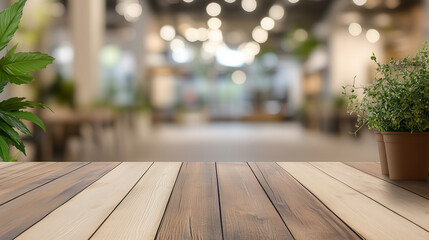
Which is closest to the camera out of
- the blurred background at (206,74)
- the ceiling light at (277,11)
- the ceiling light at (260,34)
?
the blurred background at (206,74)

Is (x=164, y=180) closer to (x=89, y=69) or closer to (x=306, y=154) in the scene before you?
(x=306, y=154)

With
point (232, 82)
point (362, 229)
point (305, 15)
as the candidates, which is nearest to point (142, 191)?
point (362, 229)

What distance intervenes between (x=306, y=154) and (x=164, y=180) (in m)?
5.65

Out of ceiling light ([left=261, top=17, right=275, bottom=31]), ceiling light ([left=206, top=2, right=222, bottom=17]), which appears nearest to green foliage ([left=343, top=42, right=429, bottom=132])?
ceiling light ([left=206, top=2, right=222, bottom=17])

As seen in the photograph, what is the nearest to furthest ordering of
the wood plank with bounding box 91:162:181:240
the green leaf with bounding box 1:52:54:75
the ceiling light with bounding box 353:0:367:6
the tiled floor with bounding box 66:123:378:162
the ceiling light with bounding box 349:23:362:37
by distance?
the wood plank with bounding box 91:162:181:240 → the green leaf with bounding box 1:52:54:75 → the tiled floor with bounding box 66:123:378:162 → the ceiling light with bounding box 353:0:367:6 → the ceiling light with bounding box 349:23:362:37

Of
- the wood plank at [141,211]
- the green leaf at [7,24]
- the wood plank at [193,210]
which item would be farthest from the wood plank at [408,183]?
the green leaf at [7,24]

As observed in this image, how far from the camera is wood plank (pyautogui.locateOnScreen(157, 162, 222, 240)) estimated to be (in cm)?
67

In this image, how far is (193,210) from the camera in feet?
2.62

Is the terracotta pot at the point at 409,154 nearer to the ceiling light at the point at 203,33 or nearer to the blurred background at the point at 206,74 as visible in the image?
the blurred background at the point at 206,74

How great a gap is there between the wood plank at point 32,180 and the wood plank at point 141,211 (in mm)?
266

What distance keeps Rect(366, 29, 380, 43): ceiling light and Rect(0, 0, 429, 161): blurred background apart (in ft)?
0.09

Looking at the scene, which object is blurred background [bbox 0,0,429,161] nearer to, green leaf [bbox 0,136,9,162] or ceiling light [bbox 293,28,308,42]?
ceiling light [bbox 293,28,308,42]

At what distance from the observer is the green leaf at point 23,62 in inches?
46.0

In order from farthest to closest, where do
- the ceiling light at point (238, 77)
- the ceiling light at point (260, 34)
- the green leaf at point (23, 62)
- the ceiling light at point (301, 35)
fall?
1. the ceiling light at point (238, 77)
2. the ceiling light at point (260, 34)
3. the ceiling light at point (301, 35)
4. the green leaf at point (23, 62)
